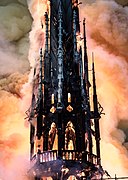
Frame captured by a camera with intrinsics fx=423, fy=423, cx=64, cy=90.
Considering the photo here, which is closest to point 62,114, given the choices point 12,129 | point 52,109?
point 52,109

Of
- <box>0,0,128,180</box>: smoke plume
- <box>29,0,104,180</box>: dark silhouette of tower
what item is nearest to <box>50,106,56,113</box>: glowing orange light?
<box>29,0,104,180</box>: dark silhouette of tower

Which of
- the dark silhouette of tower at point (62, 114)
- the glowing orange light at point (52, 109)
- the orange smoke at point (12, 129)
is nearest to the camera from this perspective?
the dark silhouette of tower at point (62, 114)

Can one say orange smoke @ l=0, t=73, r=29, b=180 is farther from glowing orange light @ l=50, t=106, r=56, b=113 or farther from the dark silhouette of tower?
glowing orange light @ l=50, t=106, r=56, b=113

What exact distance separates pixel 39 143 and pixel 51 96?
321 centimetres

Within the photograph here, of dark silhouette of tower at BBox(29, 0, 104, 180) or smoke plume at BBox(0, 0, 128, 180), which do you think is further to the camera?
smoke plume at BBox(0, 0, 128, 180)

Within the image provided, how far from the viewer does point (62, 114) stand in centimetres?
2661

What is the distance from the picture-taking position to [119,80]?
36.0 metres

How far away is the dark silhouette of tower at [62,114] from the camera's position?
83.3 feet

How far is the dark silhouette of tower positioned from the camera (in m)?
25.4

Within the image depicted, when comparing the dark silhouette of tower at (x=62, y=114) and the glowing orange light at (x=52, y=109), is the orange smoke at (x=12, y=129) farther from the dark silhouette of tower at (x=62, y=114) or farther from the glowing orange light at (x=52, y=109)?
the glowing orange light at (x=52, y=109)

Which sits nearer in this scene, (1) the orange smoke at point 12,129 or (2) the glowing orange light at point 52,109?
(2) the glowing orange light at point 52,109

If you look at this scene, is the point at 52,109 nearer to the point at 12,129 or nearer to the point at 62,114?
the point at 62,114

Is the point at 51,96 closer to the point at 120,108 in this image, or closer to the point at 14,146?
the point at 14,146

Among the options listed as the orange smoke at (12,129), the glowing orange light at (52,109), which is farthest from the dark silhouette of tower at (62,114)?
the orange smoke at (12,129)
